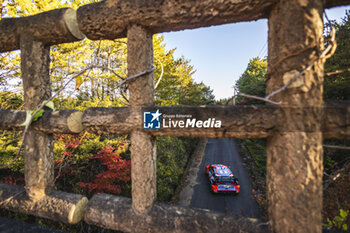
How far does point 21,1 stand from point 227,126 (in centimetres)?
802

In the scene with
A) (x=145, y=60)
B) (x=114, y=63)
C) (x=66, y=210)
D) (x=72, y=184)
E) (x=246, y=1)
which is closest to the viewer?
(x=246, y=1)

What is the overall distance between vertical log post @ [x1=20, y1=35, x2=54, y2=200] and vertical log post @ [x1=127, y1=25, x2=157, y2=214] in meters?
1.37

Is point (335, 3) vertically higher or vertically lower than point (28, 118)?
higher

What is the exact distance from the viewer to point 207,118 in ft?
4.88

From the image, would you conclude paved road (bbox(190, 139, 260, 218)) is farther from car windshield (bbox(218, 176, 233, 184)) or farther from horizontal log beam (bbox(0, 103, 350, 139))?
horizontal log beam (bbox(0, 103, 350, 139))

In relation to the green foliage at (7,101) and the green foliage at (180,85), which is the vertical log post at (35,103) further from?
the green foliage at (180,85)

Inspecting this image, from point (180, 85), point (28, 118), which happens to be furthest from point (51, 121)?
point (180, 85)

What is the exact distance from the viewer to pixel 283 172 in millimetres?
1364

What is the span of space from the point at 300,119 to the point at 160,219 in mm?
1704

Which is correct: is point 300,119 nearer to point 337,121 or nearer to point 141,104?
point 337,121

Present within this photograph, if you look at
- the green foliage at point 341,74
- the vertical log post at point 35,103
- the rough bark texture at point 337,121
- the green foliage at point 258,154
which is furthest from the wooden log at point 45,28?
the green foliage at point 258,154

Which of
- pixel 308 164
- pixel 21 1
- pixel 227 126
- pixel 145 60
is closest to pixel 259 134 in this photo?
pixel 227 126

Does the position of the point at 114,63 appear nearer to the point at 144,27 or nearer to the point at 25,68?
the point at 25,68

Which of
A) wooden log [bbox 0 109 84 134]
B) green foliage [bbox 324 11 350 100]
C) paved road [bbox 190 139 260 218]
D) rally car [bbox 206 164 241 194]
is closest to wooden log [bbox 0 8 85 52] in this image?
wooden log [bbox 0 109 84 134]
